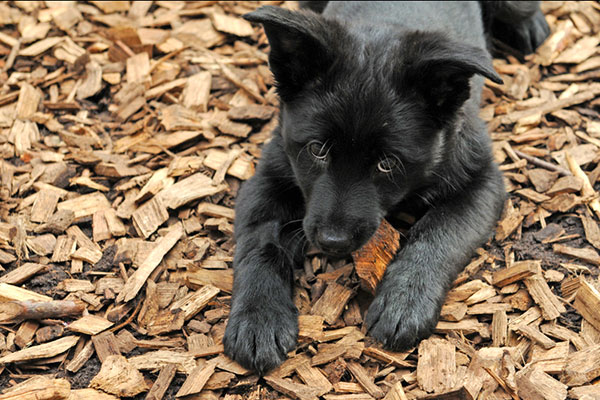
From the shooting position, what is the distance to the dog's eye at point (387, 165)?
364cm

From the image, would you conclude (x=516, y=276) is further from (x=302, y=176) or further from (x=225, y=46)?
(x=225, y=46)

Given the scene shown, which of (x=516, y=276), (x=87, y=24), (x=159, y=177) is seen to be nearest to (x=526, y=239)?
(x=516, y=276)

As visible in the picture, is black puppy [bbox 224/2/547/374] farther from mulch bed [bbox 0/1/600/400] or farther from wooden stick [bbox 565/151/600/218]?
wooden stick [bbox 565/151/600/218]

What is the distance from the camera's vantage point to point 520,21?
19.7ft

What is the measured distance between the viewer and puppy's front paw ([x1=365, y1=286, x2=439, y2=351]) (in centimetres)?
352

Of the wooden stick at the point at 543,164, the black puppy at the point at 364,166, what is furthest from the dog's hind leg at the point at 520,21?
the black puppy at the point at 364,166

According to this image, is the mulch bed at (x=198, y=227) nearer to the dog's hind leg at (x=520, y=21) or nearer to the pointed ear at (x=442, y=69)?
the dog's hind leg at (x=520, y=21)

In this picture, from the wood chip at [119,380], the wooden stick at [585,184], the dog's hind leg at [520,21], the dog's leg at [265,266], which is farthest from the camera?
the dog's hind leg at [520,21]

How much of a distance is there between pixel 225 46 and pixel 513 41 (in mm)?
2555

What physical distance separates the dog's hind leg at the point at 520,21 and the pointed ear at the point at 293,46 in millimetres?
2908

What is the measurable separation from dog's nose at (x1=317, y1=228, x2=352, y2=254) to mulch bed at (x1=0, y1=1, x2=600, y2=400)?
399mm

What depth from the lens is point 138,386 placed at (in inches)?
132

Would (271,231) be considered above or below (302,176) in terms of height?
below

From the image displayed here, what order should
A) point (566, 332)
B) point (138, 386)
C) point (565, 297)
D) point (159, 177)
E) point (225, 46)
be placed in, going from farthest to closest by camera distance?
point (225, 46) → point (159, 177) → point (565, 297) → point (566, 332) → point (138, 386)
